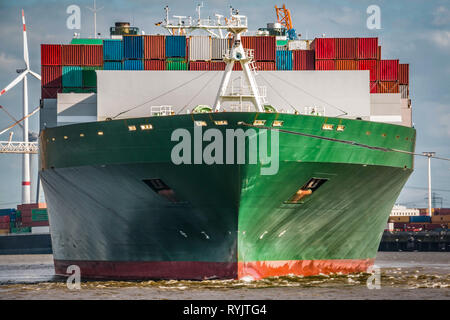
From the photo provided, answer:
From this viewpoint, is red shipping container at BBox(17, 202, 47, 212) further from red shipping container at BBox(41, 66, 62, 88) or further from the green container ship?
the green container ship

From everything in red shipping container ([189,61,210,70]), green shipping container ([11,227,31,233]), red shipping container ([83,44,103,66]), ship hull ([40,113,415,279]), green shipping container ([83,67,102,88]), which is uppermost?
red shipping container ([83,44,103,66])

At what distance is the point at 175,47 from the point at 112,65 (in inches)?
111

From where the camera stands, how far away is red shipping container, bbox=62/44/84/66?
35719 mm

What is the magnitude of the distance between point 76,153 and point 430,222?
64.7 m

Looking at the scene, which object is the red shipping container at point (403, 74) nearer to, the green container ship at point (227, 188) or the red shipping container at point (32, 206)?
the green container ship at point (227, 188)

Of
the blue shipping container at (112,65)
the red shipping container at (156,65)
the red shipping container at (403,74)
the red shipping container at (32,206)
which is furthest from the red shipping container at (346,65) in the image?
the red shipping container at (32,206)

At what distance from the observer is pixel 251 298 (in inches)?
893

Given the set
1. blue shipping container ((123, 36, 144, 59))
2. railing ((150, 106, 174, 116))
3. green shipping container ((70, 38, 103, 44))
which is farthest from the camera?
green shipping container ((70, 38, 103, 44))

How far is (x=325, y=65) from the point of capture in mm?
35125

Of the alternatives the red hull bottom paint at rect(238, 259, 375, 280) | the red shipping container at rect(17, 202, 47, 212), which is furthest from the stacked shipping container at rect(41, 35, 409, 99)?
the red shipping container at rect(17, 202, 47, 212)

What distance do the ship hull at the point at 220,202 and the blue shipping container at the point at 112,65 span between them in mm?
5056

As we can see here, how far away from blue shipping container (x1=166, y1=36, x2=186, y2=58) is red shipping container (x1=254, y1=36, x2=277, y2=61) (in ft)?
10.1

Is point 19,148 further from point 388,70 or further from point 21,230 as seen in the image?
point 388,70
